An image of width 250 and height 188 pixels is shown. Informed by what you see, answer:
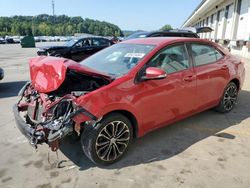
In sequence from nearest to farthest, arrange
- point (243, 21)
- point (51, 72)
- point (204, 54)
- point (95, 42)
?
point (51, 72) → point (204, 54) → point (95, 42) → point (243, 21)

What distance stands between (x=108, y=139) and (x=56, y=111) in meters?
0.76

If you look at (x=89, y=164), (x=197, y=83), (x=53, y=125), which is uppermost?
(x=197, y=83)

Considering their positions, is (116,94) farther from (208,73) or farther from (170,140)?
(208,73)

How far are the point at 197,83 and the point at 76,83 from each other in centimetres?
201

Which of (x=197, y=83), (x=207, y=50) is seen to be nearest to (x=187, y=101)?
(x=197, y=83)

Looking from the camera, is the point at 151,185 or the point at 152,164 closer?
the point at 151,185

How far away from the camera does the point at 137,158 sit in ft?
11.5

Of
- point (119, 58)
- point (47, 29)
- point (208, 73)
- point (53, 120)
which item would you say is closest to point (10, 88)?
point (119, 58)

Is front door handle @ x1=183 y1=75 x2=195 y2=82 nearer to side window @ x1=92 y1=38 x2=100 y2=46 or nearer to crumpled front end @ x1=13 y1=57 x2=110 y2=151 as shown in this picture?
crumpled front end @ x1=13 y1=57 x2=110 y2=151

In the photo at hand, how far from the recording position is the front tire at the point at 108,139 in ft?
10.2

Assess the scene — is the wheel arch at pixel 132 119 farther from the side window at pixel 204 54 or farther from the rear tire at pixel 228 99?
the rear tire at pixel 228 99

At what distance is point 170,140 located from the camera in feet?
13.3

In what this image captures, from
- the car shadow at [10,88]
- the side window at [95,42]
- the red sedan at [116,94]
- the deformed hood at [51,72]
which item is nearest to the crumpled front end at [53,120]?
the red sedan at [116,94]

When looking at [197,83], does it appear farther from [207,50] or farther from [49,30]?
[49,30]
